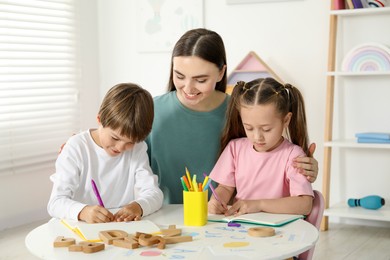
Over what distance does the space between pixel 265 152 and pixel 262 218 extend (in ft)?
1.11

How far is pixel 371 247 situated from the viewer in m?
3.30

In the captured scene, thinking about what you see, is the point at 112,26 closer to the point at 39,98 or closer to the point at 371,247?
the point at 39,98

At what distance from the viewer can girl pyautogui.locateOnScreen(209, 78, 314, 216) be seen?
1.82 m

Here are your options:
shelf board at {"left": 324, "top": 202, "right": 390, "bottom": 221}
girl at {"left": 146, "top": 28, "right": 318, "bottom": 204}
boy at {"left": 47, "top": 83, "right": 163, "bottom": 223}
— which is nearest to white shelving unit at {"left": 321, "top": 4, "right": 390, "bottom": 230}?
shelf board at {"left": 324, "top": 202, "right": 390, "bottom": 221}

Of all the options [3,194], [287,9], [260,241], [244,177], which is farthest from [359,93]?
[260,241]

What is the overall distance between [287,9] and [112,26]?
142 cm

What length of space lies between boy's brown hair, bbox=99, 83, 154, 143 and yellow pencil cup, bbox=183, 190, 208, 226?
0.32 metres

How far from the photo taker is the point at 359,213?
357 centimetres

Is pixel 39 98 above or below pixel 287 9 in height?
below

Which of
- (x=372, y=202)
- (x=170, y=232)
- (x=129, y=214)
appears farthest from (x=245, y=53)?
(x=170, y=232)

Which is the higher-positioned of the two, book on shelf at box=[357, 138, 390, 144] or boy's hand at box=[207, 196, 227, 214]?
boy's hand at box=[207, 196, 227, 214]

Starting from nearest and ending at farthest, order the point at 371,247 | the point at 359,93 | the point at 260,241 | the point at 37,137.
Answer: the point at 260,241 < the point at 371,247 < the point at 359,93 < the point at 37,137

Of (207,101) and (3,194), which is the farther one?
(3,194)

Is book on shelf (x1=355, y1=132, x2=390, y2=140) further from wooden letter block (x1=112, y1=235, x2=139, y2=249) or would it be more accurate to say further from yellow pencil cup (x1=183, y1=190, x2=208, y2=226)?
wooden letter block (x1=112, y1=235, x2=139, y2=249)
